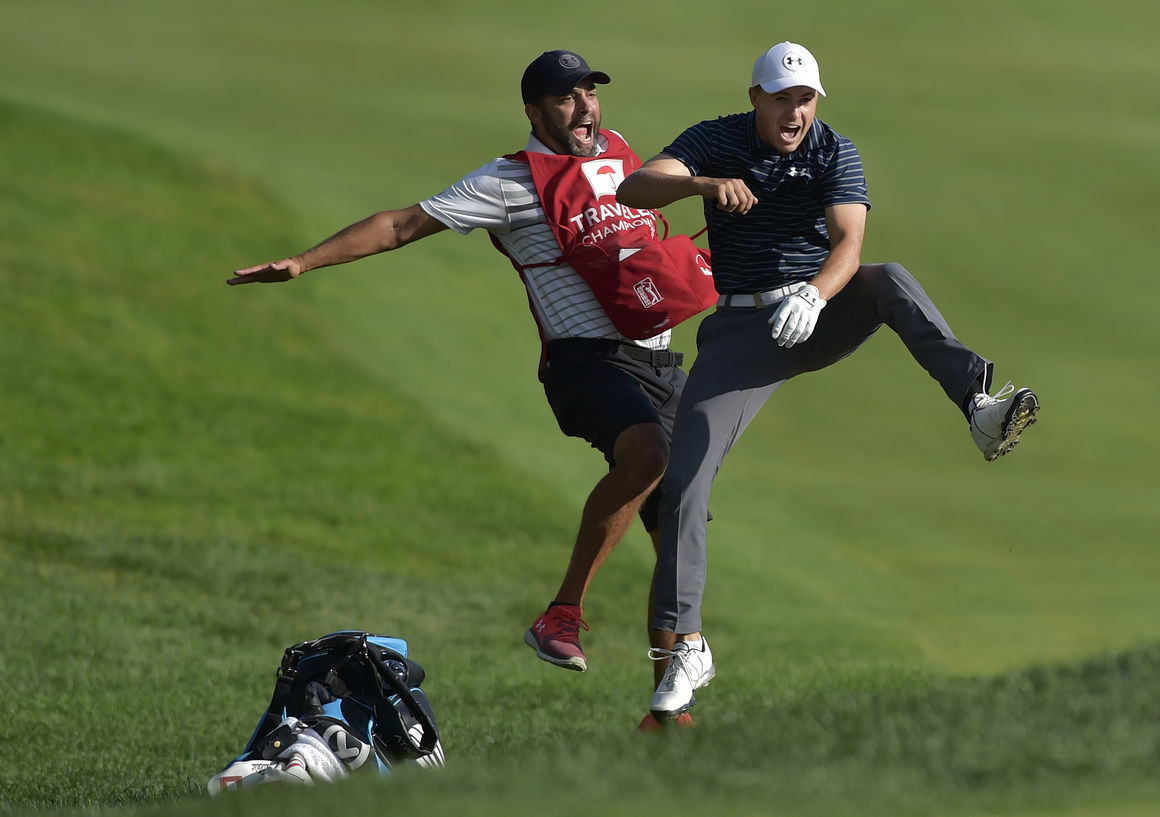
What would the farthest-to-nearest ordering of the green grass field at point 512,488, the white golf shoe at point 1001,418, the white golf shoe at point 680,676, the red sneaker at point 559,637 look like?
the red sneaker at point 559,637 < the white golf shoe at point 680,676 < the white golf shoe at point 1001,418 < the green grass field at point 512,488

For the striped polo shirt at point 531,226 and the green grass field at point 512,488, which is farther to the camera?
the striped polo shirt at point 531,226

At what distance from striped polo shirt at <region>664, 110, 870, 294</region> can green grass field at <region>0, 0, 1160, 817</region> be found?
1.61 meters

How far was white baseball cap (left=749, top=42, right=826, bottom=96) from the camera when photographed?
5.54 meters

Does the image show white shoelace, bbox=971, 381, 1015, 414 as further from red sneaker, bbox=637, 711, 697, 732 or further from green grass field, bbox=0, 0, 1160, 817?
red sneaker, bbox=637, 711, 697, 732

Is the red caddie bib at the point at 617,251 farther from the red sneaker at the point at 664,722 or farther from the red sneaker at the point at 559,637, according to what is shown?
the red sneaker at the point at 664,722

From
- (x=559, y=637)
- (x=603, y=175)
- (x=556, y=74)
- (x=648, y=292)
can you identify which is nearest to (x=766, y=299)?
(x=648, y=292)

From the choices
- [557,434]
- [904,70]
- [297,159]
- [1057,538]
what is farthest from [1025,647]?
[904,70]

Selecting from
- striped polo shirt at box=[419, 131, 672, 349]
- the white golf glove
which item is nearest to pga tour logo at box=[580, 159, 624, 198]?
striped polo shirt at box=[419, 131, 672, 349]

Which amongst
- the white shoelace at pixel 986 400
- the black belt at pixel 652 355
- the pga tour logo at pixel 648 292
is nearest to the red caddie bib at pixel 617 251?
the pga tour logo at pixel 648 292

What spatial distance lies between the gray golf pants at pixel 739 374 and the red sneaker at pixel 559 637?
1.88 feet

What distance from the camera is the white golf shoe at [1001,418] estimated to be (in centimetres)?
526

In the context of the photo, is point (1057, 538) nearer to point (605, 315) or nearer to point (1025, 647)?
point (1025, 647)

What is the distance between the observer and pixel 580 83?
6414 millimetres

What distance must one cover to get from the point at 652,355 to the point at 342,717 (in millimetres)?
2008
